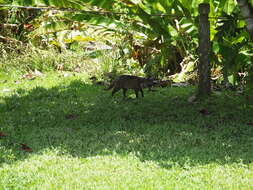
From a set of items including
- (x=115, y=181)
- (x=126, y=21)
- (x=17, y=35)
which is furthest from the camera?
(x=17, y=35)

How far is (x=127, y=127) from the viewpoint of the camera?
19.2 ft

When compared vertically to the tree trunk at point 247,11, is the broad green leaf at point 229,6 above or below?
above

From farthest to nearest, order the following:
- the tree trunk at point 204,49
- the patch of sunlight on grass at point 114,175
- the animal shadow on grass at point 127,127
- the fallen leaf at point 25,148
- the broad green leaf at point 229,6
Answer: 1. the tree trunk at point 204,49
2. the broad green leaf at point 229,6
3. the fallen leaf at point 25,148
4. the animal shadow on grass at point 127,127
5. the patch of sunlight on grass at point 114,175

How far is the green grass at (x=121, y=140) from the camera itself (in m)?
4.08

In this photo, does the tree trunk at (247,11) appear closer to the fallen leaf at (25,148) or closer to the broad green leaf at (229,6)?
the broad green leaf at (229,6)

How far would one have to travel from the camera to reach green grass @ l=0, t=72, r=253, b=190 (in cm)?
408

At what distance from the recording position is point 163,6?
700 cm

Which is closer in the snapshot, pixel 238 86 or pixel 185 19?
pixel 185 19

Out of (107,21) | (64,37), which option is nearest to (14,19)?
(64,37)

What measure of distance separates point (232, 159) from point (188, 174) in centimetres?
65

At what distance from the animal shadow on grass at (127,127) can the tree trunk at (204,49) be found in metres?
0.33

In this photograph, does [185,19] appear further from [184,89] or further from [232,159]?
[232,159]

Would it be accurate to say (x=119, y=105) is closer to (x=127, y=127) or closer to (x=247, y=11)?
(x=127, y=127)

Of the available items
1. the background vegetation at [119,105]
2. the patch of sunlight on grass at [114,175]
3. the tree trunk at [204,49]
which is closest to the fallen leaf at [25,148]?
the background vegetation at [119,105]
